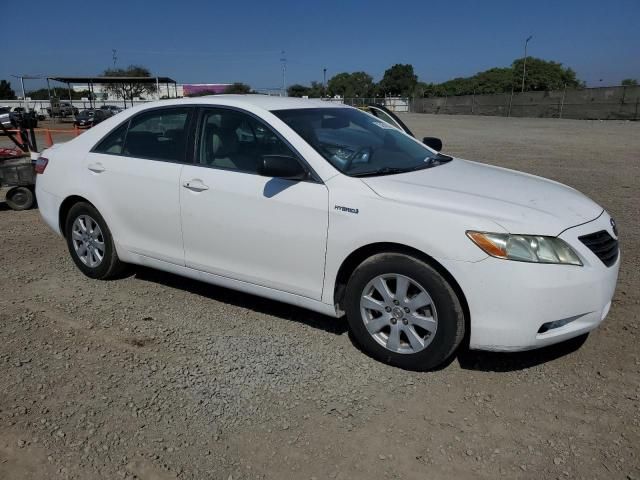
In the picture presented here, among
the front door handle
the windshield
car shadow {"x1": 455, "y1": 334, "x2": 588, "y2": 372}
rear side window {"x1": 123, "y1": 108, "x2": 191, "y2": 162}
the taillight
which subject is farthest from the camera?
the taillight

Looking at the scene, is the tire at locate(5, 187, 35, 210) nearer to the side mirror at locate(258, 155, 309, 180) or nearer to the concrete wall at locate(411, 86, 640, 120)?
the side mirror at locate(258, 155, 309, 180)

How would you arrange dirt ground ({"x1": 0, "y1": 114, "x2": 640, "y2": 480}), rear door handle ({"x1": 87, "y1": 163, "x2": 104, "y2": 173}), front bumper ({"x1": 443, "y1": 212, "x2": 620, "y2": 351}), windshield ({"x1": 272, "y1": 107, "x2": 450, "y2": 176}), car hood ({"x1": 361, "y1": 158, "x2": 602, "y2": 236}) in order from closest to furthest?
dirt ground ({"x1": 0, "y1": 114, "x2": 640, "y2": 480}) < front bumper ({"x1": 443, "y1": 212, "x2": 620, "y2": 351}) < car hood ({"x1": 361, "y1": 158, "x2": 602, "y2": 236}) < windshield ({"x1": 272, "y1": 107, "x2": 450, "y2": 176}) < rear door handle ({"x1": 87, "y1": 163, "x2": 104, "y2": 173})

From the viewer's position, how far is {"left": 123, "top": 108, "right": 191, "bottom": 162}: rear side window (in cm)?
424

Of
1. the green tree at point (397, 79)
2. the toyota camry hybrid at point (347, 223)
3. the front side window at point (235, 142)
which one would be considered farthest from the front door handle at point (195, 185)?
the green tree at point (397, 79)

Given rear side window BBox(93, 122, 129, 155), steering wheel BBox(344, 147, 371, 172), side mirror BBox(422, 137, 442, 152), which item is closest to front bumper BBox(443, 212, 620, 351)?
steering wheel BBox(344, 147, 371, 172)

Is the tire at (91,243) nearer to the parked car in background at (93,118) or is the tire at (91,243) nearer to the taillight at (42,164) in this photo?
the taillight at (42,164)

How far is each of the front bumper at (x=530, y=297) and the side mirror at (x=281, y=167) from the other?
1.14 meters

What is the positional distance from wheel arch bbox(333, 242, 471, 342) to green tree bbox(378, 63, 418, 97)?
136385 millimetres

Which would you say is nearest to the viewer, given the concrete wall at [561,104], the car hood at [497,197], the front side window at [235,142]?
the car hood at [497,197]

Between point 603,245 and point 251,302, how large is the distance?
264cm

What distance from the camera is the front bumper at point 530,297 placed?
2955 mm

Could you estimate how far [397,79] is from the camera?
140500 mm

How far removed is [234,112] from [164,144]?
683 mm

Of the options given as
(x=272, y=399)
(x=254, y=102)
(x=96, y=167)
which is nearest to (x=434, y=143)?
(x=254, y=102)
